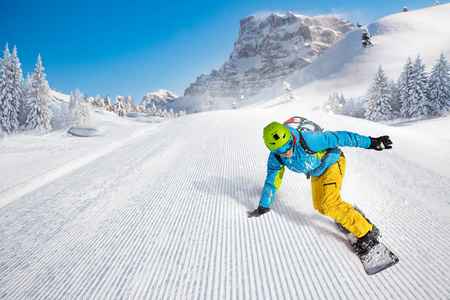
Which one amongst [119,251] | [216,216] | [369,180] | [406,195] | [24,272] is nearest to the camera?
[24,272]

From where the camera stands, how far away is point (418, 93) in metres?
22.7

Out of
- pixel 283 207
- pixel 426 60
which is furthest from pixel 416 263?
pixel 426 60

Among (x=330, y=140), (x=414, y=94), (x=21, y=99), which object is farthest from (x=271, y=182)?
(x=21, y=99)

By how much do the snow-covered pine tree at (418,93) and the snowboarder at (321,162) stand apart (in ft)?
94.5

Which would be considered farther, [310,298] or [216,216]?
[216,216]

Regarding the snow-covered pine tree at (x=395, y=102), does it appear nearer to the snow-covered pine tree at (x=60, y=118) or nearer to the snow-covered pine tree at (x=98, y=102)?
the snow-covered pine tree at (x=60, y=118)

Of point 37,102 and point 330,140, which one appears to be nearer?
point 330,140

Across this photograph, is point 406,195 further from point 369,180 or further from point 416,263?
point 416,263

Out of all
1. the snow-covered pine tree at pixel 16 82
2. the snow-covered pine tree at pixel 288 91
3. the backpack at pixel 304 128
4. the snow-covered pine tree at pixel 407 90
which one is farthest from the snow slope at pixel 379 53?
the snow-covered pine tree at pixel 16 82

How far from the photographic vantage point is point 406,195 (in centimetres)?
272

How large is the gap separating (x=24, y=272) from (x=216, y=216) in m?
1.98

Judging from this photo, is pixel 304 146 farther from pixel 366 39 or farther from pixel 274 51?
pixel 274 51

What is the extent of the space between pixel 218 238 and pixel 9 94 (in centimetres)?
3161

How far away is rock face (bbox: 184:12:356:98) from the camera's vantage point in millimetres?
148750
